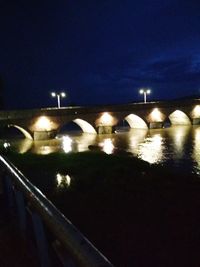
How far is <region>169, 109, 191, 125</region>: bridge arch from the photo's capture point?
6982cm

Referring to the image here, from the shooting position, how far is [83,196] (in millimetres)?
15531

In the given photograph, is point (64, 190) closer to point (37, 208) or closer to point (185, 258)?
point (185, 258)

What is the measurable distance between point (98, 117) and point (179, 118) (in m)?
22.4

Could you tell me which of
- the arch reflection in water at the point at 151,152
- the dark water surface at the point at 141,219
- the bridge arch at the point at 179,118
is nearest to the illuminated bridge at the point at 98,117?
the bridge arch at the point at 179,118

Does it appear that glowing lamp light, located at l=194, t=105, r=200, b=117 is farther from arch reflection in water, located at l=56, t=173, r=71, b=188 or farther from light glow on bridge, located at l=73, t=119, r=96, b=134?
arch reflection in water, located at l=56, t=173, r=71, b=188

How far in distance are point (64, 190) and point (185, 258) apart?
9487 millimetres

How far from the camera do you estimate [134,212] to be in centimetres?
1270

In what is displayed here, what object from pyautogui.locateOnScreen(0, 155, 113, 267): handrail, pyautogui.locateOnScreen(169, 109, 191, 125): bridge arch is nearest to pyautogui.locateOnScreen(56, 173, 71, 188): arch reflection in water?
pyautogui.locateOnScreen(0, 155, 113, 267): handrail

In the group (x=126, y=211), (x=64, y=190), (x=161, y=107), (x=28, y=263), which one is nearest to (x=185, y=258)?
(x=126, y=211)

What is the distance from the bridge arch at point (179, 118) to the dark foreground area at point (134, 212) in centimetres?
4887

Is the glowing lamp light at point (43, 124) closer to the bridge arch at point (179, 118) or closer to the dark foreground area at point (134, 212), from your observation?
the bridge arch at point (179, 118)

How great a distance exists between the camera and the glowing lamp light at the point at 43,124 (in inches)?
2089

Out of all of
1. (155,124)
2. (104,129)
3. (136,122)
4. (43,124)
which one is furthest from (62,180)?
(136,122)

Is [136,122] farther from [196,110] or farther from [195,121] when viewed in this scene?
[196,110]
